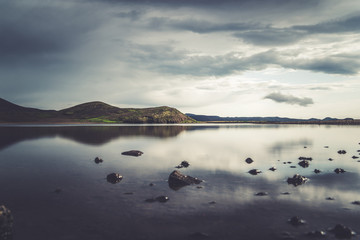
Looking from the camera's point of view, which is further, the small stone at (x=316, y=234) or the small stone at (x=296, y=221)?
the small stone at (x=296, y=221)

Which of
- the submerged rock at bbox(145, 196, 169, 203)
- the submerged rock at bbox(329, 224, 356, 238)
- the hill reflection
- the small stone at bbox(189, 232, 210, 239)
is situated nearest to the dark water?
the small stone at bbox(189, 232, 210, 239)

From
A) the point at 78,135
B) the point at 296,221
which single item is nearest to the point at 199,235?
the point at 296,221

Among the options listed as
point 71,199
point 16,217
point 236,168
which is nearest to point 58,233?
point 16,217

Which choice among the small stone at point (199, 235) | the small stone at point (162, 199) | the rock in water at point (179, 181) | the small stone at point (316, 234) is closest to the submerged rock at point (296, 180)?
the rock in water at point (179, 181)

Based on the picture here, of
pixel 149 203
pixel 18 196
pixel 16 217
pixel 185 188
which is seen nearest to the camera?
pixel 16 217

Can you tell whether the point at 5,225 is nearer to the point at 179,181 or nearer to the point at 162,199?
the point at 162,199

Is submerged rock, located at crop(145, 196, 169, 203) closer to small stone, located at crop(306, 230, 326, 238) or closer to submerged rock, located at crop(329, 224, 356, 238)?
small stone, located at crop(306, 230, 326, 238)

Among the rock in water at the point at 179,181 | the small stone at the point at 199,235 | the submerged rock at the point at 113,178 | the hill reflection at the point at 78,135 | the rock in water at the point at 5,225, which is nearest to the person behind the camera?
the rock in water at the point at 5,225

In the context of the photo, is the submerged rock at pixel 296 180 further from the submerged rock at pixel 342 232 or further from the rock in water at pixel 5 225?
the rock in water at pixel 5 225

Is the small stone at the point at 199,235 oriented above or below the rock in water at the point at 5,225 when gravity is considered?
below

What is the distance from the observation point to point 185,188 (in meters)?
22.8

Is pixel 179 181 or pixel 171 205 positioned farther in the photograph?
pixel 179 181

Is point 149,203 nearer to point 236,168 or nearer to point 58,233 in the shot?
point 58,233

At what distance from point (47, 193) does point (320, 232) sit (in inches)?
869
